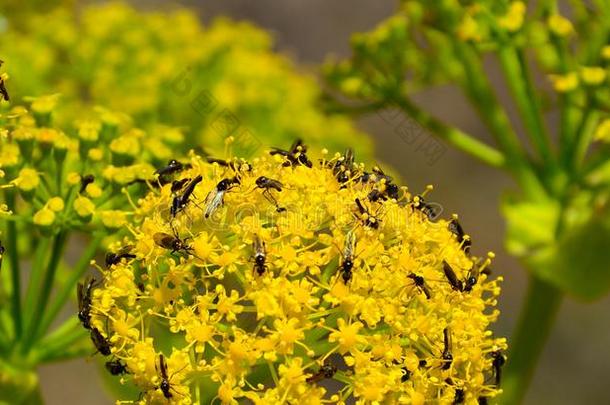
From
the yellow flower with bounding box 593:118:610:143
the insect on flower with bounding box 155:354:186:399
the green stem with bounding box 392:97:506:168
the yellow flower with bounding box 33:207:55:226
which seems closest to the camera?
the insect on flower with bounding box 155:354:186:399

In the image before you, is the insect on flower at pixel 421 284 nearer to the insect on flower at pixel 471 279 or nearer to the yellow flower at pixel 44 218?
the insect on flower at pixel 471 279

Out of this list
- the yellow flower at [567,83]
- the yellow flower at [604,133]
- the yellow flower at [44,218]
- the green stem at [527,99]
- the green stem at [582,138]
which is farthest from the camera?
the green stem at [527,99]

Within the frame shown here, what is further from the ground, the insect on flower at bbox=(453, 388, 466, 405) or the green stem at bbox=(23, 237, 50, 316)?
the insect on flower at bbox=(453, 388, 466, 405)

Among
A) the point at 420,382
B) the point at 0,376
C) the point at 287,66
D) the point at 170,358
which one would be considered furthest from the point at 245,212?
the point at 287,66

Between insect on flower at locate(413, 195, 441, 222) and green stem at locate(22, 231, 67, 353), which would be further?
green stem at locate(22, 231, 67, 353)

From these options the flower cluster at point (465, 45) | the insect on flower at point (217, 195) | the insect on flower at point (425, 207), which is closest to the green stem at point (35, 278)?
the insect on flower at point (217, 195)

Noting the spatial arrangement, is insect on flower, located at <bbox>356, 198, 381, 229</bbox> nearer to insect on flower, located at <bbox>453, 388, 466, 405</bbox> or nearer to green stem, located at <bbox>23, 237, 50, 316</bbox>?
insect on flower, located at <bbox>453, 388, 466, 405</bbox>

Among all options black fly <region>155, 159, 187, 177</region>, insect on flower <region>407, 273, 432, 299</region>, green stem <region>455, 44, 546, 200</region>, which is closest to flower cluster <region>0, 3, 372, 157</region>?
green stem <region>455, 44, 546, 200</region>
